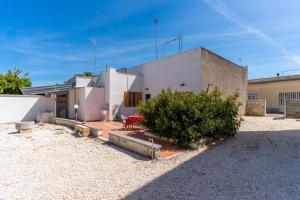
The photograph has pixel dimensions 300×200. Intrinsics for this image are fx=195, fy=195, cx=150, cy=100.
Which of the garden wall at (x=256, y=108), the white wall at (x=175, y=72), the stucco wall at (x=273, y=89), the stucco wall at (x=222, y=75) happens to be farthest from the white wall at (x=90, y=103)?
the stucco wall at (x=273, y=89)

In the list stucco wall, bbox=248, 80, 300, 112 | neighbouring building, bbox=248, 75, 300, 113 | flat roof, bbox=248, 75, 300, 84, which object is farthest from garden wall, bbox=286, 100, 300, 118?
flat roof, bbox=248, 75, 300, 84

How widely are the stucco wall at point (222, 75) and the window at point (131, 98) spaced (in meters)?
8.11

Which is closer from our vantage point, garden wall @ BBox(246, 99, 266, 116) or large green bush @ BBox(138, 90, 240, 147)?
large green bush @ BBox(138, 90, 240, 147)

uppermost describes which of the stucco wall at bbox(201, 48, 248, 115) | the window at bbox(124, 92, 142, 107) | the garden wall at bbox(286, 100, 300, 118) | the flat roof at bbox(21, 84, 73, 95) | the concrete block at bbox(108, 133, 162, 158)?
the stucco wall at bbox(201, 48, 248, 115)

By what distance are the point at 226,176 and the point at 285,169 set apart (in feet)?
6.70

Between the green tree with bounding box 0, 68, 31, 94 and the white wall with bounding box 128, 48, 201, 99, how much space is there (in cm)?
2542

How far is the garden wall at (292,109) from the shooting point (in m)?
21.0

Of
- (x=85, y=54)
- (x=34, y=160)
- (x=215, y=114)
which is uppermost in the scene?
(x=85, y=54)

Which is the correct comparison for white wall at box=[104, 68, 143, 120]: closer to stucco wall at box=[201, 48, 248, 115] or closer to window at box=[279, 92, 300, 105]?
stucco wall at box=[201, 48, 248, 115]

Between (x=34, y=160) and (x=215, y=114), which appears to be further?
(x=215, y=114)

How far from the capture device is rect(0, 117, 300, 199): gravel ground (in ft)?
16.0

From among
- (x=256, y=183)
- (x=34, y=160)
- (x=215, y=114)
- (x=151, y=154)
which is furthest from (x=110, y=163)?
(x=215, y=114)

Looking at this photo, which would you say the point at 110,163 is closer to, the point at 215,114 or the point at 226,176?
the point at 226,176

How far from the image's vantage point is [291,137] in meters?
10.5
